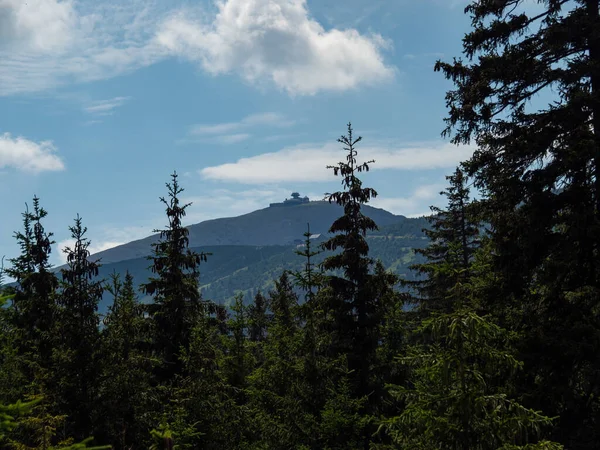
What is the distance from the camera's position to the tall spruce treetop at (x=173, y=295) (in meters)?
22.9

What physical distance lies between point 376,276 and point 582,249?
32.4ft

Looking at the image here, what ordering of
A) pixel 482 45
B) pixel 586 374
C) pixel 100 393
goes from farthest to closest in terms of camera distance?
pixel 100 393
pixel 482 45
pixel 586 374

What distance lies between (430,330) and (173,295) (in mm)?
15159

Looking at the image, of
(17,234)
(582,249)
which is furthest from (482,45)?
(17,234)

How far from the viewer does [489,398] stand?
7707mm

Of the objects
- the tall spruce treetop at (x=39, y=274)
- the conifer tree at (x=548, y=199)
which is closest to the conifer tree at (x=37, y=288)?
the tall spruce treetop at (x=39, y=274)

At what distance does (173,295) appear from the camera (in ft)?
74.4

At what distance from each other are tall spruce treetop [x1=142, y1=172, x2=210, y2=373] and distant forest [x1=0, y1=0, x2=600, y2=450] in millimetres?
66

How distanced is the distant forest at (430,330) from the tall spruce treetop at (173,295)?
66mm

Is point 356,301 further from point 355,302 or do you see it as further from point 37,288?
point 37,288

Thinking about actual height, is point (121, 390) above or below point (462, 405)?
below

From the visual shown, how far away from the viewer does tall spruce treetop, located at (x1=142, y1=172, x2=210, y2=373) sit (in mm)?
22906

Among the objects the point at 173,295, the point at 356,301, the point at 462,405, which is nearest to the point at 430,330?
the point at 462,405

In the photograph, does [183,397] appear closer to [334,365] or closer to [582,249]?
[334,365]
